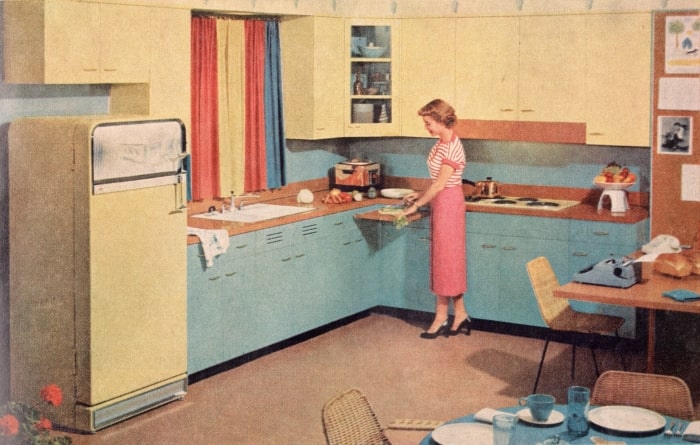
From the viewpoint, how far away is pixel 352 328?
7.89 meters

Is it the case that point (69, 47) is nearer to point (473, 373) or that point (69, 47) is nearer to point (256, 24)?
point (256, 24)

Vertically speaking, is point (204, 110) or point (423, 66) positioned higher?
point (423, 66)

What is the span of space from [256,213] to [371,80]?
60.3 inches

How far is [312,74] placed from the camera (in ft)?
25.4

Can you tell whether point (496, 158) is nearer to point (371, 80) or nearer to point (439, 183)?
point (439, 183)

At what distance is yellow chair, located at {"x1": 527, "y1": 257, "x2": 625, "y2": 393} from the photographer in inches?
237

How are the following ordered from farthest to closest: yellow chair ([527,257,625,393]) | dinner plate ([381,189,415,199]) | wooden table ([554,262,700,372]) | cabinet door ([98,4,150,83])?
dinner plate ([381,189,415,199])
yellow chair ([527,257,625,393])
cabinet door ([98,4,150,83])
wooden table ([554,262,700,372])

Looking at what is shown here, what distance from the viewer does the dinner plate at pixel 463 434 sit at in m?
3.40

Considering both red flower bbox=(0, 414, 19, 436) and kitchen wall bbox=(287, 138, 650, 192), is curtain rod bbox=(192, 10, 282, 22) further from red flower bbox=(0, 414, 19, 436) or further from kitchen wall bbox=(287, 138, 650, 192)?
red flower bbox=(0, 414, 19, 436)

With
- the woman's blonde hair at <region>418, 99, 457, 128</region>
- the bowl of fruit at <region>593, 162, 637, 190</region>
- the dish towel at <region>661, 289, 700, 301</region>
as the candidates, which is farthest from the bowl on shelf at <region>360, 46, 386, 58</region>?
the dish towel at <region>661, 289, 700, 301</region>

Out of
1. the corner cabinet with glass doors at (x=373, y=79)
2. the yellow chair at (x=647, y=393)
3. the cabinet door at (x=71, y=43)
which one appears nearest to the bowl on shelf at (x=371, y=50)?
the corner cabinet with glass doors at (x=373, y=79)

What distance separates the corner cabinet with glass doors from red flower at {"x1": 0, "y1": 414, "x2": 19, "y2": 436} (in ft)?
15.5

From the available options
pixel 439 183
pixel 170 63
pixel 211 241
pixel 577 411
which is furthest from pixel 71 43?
pixel 577 411

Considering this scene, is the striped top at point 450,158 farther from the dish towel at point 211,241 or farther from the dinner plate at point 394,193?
the dish towel at point 211,241
